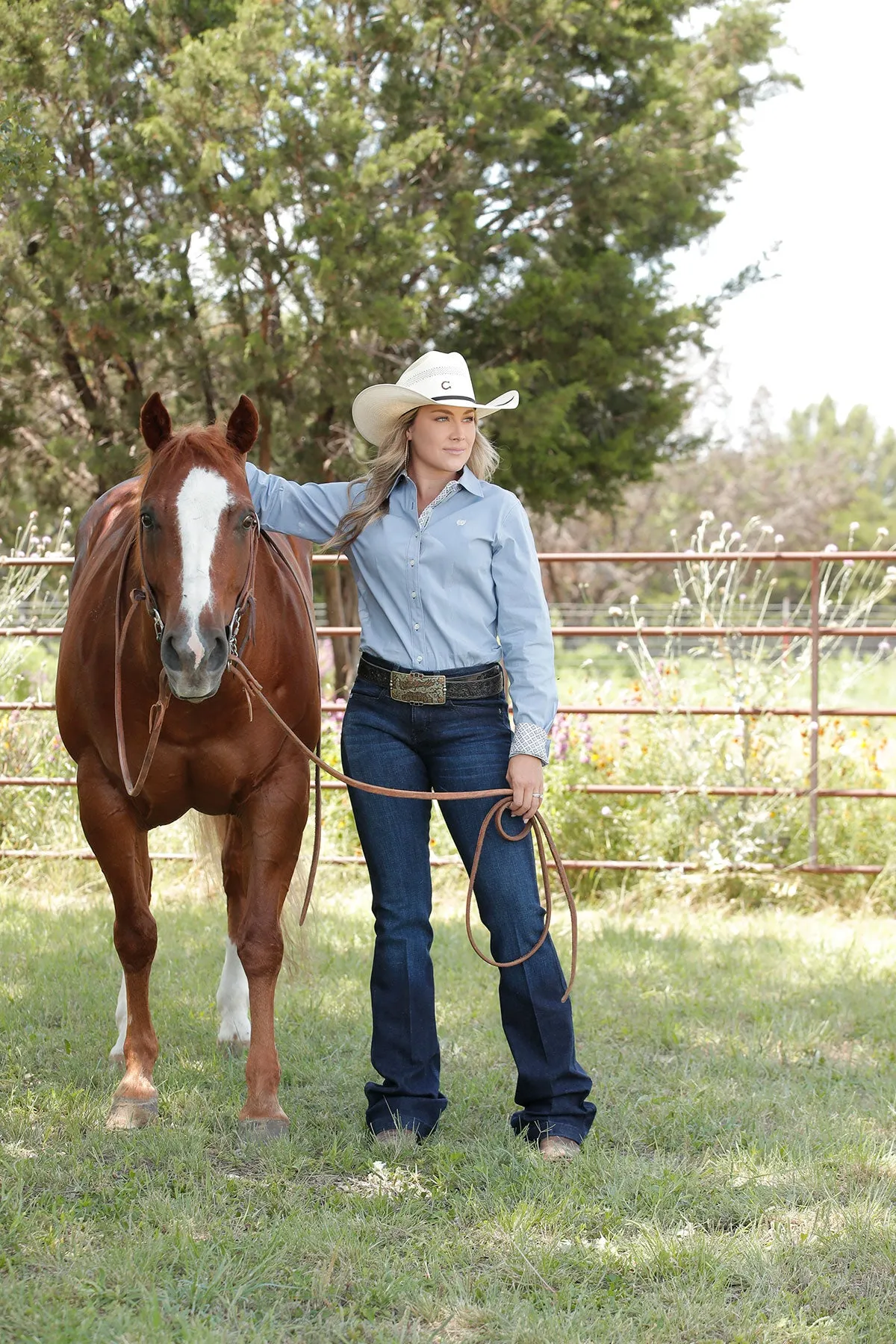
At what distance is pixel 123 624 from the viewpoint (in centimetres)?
312

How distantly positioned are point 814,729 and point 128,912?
11.5ft

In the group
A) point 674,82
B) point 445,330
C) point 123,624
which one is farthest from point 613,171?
point 123,624

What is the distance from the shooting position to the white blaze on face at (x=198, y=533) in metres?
2.58

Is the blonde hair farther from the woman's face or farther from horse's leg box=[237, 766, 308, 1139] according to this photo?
horse's leg box=[237, 766, 308, 1139]

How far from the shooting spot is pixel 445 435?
295 cm

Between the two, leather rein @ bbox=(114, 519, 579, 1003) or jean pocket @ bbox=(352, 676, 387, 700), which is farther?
jean pocket @ bbox=(352, 676, 387, 700)

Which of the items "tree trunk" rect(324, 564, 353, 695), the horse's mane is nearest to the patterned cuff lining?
the horse's mane

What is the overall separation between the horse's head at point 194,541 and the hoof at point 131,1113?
1.10 m

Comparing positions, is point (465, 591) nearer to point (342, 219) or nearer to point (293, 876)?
point (293, 876)

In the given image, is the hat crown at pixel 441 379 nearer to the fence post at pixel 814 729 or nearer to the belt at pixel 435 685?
the belt at pixel 435 685

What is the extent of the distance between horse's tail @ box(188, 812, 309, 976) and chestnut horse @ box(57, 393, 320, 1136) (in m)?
0.69

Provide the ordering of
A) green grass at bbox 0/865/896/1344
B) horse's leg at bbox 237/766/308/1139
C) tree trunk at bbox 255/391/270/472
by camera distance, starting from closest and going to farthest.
→ green grass at bbox 0/865/896/1344 → horse's leg at bbox 237/766/308/1139 → tree trunk at bbox 255/391/270/472

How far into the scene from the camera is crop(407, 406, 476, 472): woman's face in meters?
2.95

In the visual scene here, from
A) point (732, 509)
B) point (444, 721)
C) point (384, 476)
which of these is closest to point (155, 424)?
point (384, 476)
